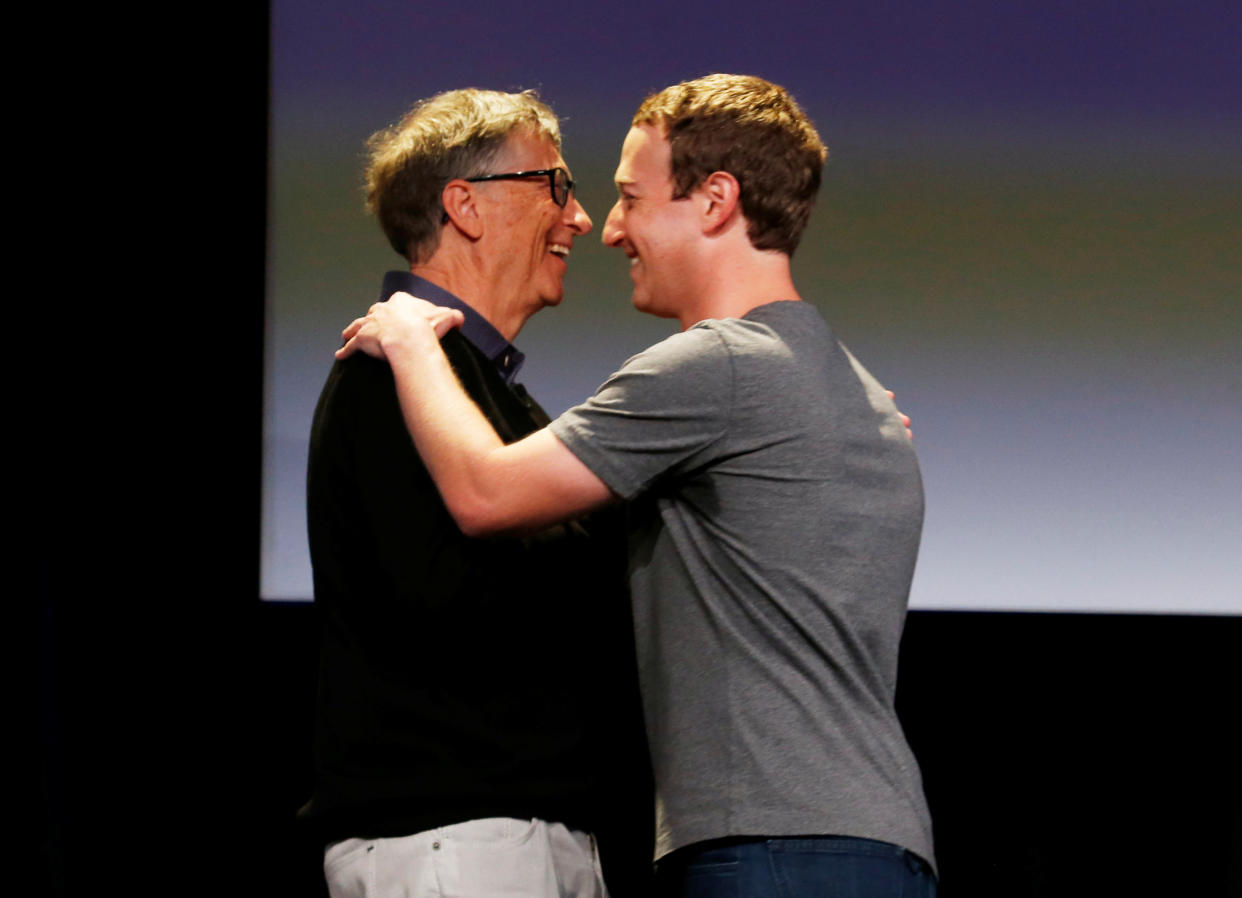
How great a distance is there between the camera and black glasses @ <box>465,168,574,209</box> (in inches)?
76.8

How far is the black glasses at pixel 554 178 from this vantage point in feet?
6.40

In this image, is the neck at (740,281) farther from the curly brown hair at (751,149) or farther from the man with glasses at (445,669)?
the man with glasses at (445,669)

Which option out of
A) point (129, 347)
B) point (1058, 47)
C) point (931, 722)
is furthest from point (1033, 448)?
point (129, 347)

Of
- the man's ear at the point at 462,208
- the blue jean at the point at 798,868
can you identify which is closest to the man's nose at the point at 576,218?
the man's ear at the point at 462,208

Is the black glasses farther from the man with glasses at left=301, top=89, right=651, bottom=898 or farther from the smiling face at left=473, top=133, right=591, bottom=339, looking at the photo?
the man with glasses at left=301, top=89, right=651, bottom=898

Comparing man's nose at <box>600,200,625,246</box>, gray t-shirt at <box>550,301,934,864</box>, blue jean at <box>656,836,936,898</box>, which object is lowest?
blue jean at <box>656,836,936,898</box>

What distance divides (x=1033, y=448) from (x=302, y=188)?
170cm

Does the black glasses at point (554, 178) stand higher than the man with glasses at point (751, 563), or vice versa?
the black glasses at point (554, 178)

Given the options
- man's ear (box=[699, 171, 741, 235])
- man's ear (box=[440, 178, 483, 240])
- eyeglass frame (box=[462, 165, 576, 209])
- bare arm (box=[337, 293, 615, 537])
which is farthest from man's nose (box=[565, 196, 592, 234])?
bare arm (box=[337, 293, 615, 537])

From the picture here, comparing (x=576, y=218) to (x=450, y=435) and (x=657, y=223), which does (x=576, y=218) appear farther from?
(x=450, y=435)

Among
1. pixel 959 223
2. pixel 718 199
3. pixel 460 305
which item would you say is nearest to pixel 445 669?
pixel 460 305

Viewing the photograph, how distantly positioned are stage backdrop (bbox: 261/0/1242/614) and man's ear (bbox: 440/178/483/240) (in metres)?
1.02

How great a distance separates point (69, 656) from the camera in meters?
2.89

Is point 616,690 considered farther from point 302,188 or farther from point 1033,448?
point 302,188
